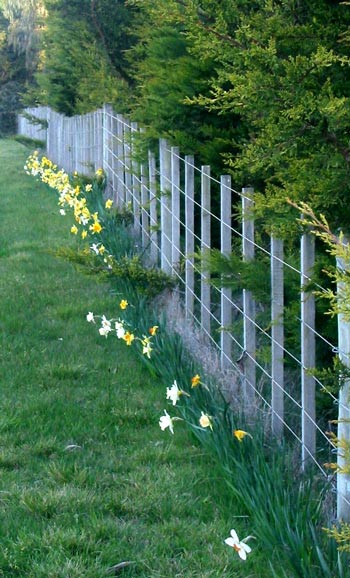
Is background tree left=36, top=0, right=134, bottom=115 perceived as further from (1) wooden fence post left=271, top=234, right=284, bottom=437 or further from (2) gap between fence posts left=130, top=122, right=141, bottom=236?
(1) wooden fence post left=271, top=234, right=284, bottom=437

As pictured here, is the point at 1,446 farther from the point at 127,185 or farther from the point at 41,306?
the point at 127,185

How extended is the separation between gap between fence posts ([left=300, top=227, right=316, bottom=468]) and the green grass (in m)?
0.44

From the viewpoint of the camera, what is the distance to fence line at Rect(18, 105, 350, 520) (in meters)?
4.48

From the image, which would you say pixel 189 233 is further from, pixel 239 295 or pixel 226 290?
pixel 226 290

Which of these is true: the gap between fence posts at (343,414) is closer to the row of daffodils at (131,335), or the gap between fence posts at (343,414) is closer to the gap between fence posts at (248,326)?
the row of daffodils at (131,335)

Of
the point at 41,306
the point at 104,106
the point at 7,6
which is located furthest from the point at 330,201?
the point at 7,6

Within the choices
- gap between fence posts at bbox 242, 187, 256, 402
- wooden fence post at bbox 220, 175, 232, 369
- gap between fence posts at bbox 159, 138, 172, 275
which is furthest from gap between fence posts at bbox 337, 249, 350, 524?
gap between fence posts at bbox 159, 138, 172, 275

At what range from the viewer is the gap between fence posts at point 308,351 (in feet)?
14.4

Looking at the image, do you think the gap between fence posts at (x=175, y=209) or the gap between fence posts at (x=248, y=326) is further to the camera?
the gap between fence posts at (x=175, y=209)

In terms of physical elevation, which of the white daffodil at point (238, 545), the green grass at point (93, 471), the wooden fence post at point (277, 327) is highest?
the wooden fence post at point (277, 327)

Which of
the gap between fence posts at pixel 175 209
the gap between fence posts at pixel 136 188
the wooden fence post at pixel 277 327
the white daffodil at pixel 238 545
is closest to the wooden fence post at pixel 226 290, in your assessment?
the wooden fence post at pixel 277 327

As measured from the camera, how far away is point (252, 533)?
13.7ft

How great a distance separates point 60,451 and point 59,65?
628 inches

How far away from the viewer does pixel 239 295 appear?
693 cm
